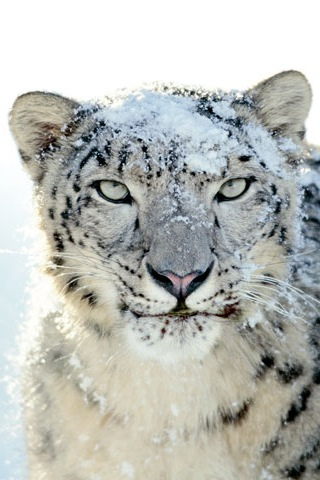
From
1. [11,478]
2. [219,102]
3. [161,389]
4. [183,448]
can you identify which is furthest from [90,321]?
[11,478]

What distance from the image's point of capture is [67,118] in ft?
13.7

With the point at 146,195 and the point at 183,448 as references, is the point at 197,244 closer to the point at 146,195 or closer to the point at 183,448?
the point at 146,195

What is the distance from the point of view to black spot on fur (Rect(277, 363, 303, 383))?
4.08 metres

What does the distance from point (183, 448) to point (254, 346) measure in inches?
21.4

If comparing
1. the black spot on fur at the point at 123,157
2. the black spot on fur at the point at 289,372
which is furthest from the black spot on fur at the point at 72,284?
the black spot on fur at the point at 289,372

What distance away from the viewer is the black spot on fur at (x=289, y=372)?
4.08 meters

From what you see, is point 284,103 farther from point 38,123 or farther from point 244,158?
point 38,123

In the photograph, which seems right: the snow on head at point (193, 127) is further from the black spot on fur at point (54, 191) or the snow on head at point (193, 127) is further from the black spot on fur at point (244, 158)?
the black spot on fur at point (54, 191)

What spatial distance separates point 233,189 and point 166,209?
0.33 metres

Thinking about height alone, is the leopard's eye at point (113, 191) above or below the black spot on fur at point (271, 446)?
above

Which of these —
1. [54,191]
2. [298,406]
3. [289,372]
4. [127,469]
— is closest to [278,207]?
[289,372]

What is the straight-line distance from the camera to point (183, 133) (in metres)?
3.81

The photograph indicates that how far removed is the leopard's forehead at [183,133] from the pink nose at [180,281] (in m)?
0.46

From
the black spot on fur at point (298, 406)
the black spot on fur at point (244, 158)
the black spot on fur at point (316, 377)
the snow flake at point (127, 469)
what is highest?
the black spot on fur at point (244, 158)
